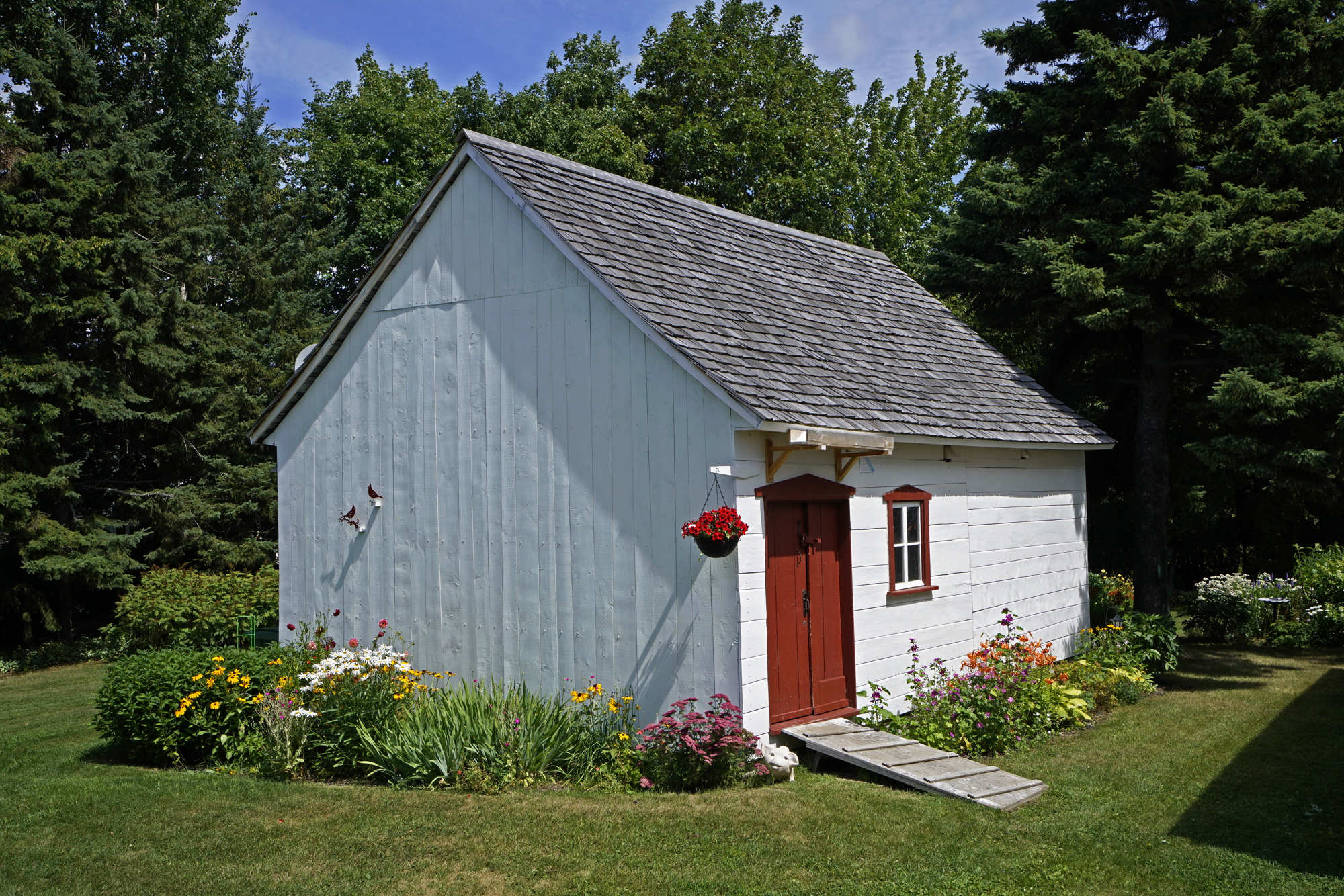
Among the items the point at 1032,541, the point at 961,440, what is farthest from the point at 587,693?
the point at 1032,541

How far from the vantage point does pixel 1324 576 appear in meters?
17.0

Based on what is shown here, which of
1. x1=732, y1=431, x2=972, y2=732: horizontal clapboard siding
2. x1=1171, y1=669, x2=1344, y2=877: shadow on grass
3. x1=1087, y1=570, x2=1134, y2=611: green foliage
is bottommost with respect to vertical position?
x1=1171, y1=669, x2=1344, y2=877: shadow on grass

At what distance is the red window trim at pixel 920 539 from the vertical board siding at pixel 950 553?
0.08m

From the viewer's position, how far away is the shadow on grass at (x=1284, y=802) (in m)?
6.96

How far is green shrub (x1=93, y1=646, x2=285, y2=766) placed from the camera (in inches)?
372

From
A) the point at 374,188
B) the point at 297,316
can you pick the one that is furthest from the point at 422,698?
the point at 374,188

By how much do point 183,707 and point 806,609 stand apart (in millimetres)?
5897

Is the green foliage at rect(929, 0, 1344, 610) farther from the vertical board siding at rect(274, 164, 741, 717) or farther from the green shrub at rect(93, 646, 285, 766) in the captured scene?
the green shrub at rect(93, 646, 285, 766)

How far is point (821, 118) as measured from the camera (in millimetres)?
32906

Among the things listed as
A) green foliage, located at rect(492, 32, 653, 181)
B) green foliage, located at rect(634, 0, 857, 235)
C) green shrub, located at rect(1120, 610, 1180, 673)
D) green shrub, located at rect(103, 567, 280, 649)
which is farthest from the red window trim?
green foliage, located at rect(634, 0, 857, 235)

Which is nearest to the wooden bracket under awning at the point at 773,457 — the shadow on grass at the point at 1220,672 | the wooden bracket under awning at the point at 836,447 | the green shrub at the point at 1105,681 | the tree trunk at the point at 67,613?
the wooden bracket under awning at the point at 836,447

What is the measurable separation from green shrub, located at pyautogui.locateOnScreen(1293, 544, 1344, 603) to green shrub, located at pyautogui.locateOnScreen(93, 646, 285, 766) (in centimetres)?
1662

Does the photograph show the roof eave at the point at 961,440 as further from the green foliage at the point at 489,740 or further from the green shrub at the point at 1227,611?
the green shrub at the point at 1227,611

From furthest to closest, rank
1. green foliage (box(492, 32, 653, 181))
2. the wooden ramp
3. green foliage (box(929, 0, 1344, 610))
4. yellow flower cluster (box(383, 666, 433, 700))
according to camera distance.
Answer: green foliage (box(492, 32, 653, 181)), green foliage (box(929, 0, 1344, 610)), yellow flower cluster (box(383, 666, 433, 700)), the wooden ramp
